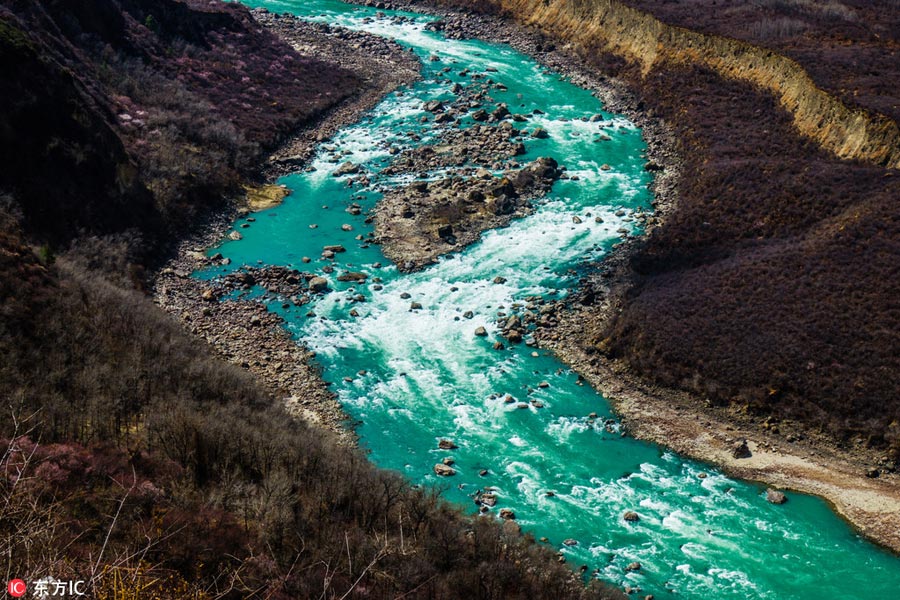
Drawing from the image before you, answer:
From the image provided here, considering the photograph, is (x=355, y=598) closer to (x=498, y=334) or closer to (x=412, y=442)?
(x=412, y=442)

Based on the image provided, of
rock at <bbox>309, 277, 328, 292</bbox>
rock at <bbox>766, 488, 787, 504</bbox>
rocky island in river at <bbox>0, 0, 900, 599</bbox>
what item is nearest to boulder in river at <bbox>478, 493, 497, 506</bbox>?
rocky island in river at <bbox>0, 0, 900, 599</bbox>

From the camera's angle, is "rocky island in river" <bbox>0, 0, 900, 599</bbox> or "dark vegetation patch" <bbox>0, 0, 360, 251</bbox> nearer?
"rocky island in river" <bbox>0, 0, 900, 599</bbox>

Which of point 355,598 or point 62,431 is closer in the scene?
point 355,598

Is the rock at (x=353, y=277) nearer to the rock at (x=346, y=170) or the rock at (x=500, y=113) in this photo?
the rock at (x=346, y=170)

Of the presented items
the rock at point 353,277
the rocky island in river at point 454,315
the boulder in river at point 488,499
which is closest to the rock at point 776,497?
the rocky island in river at point 454,315

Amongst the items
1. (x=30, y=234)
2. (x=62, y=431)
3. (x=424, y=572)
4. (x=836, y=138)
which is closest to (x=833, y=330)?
(x=836, y=138)

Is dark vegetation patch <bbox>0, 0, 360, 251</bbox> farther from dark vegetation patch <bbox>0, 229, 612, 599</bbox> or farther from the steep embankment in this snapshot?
the steep embankment
